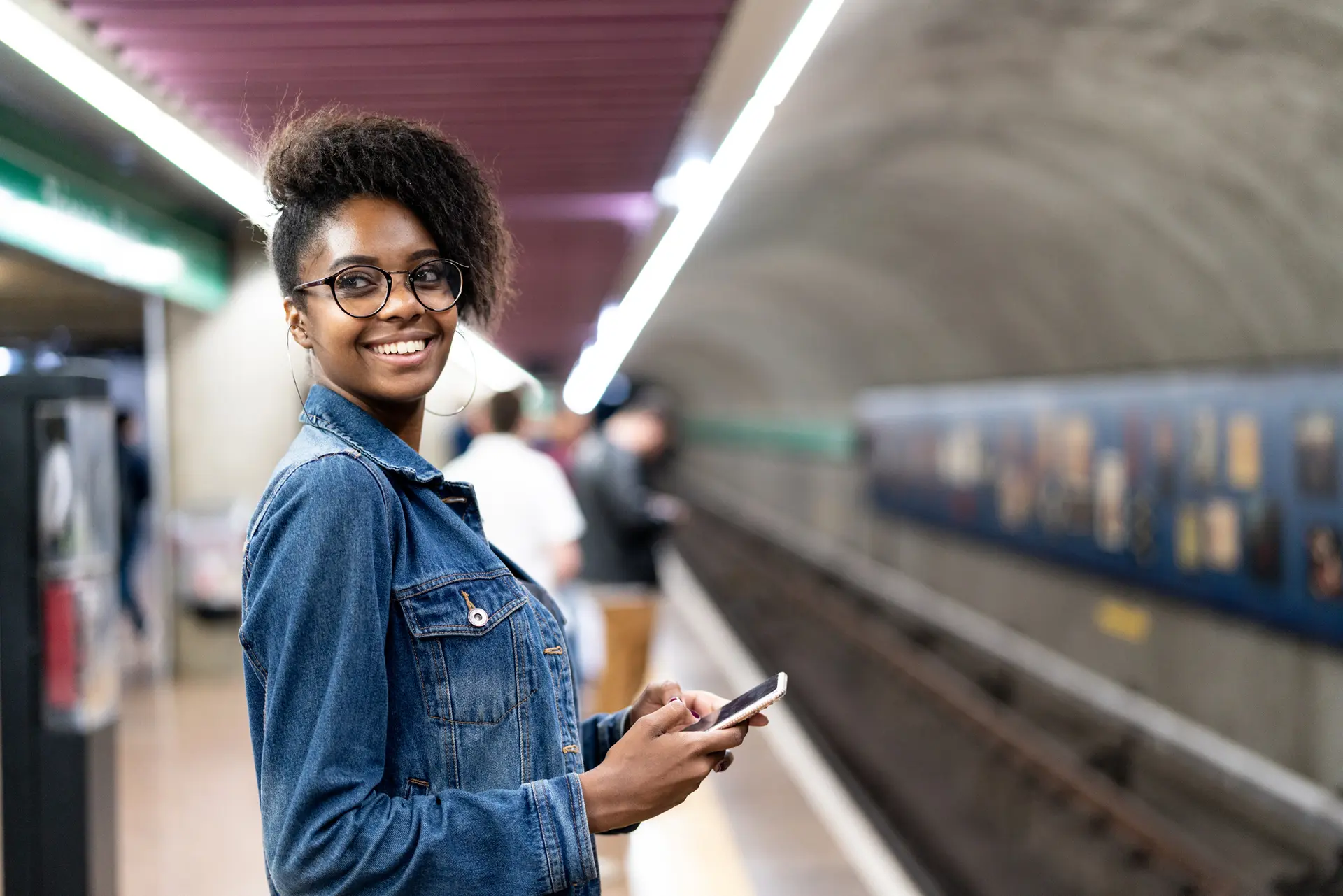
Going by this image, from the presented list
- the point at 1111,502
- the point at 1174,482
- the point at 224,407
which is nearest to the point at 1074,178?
the point at 1174,482

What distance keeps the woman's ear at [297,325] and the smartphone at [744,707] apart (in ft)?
2.25

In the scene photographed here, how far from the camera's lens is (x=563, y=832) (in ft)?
4.76

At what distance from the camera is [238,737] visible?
7098 mm

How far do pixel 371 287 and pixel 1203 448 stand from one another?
7467 millimetres

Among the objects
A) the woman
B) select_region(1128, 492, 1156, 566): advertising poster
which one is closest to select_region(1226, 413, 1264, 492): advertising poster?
select_region(1128, 492, 1156, 566): advertising poster

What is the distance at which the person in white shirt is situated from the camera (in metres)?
4.70

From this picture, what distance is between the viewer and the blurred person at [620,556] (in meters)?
6.62

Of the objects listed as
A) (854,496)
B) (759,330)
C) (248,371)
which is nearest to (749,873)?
(248,371)

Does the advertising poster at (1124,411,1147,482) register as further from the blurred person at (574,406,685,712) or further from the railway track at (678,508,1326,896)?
the blurred person at (574,406,685,712)

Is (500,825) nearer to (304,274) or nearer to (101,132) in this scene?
(304,274)

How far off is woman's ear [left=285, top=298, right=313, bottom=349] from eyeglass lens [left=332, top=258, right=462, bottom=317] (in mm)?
94

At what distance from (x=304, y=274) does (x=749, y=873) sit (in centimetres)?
403

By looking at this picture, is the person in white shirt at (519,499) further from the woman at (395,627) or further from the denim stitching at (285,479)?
the denim stitching at (285,479)

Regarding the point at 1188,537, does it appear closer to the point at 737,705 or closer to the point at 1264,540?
the point at 1264,540
